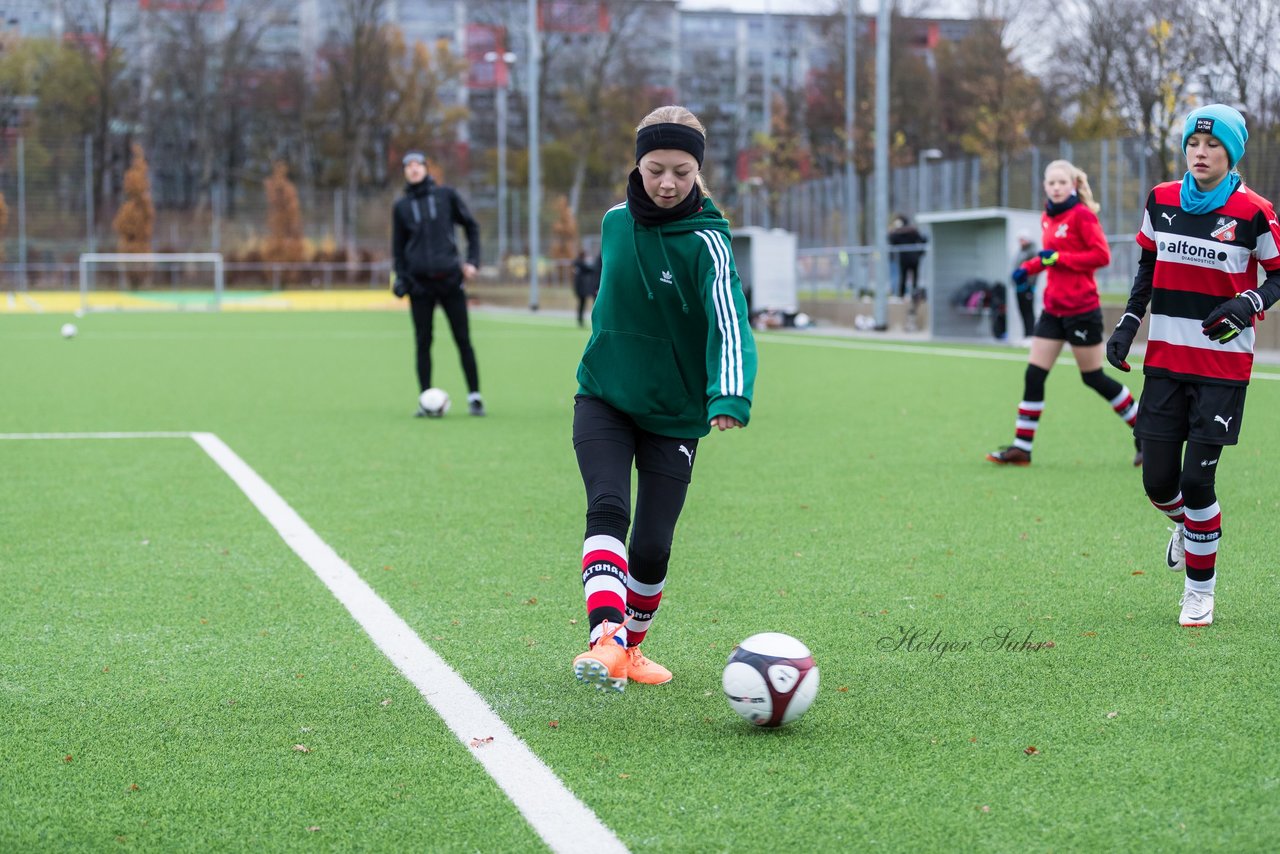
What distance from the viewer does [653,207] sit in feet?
14.2

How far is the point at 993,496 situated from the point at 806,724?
4.49 metres

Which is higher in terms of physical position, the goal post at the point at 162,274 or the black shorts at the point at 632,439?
the goal post at the point at 162,274

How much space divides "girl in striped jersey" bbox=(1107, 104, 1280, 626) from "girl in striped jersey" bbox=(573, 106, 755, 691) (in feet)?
5.70

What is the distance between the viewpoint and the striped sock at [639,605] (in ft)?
15.1

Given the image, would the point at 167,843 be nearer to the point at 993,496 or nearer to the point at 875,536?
the point at 875,536

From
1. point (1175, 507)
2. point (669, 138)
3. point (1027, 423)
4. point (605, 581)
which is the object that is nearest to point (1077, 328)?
point (1027, 423)

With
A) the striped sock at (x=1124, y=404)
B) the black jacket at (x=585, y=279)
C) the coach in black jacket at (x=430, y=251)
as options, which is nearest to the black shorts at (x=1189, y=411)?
the striped sock at (x=1124, y=404)

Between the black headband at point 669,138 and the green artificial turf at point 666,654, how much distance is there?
1.57 metres

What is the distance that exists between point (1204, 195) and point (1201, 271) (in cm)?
26

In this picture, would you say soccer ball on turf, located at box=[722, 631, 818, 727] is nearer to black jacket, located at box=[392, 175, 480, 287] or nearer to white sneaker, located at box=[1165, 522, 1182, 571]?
white sneaker, located at box=[1165, 522, 1182, 571]

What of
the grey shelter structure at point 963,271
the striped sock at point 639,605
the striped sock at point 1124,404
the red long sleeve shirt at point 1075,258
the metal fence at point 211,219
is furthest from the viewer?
the metal fence at point 211,219

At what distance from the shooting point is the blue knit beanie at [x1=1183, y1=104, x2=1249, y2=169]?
518 centimetres

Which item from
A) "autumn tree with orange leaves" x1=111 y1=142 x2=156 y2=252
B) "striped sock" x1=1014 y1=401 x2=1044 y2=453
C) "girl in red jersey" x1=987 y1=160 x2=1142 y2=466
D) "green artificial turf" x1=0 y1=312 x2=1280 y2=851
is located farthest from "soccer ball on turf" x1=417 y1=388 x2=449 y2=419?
"autumn tree with orange leaves" x1=111 y1=142 x2=156 y2=252

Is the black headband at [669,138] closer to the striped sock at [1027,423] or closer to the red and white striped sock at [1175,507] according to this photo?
the red and white striped sock at [1175,507]
